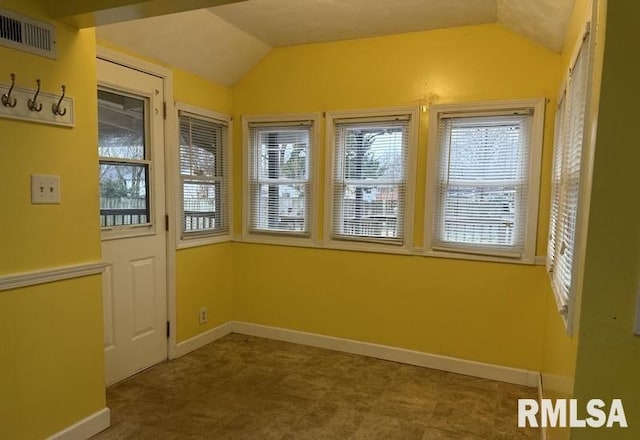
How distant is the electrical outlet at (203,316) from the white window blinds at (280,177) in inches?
32.4

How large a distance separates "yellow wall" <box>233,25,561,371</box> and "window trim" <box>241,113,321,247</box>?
0.21 feet

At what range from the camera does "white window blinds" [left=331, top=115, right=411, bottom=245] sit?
3.19 meters

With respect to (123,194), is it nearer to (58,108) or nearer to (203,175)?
(203,175)

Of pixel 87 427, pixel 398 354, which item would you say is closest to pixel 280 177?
pixel 398 354

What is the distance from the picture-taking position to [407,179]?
3.14 metres

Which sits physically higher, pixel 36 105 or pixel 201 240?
pixel 36 105

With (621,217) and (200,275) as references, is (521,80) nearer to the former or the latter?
(621,217)

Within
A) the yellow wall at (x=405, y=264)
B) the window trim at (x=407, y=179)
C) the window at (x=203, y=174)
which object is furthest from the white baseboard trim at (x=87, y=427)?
the window trim at (x=407, y=179)

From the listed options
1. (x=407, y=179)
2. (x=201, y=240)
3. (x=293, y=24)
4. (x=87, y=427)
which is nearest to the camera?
(x=87, y=427)

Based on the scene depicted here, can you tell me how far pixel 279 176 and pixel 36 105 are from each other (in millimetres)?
2010

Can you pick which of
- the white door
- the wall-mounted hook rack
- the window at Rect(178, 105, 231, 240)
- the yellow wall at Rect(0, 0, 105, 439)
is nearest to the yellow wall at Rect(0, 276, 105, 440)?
the yellow wall at Rect(0, 0, 105, 439)

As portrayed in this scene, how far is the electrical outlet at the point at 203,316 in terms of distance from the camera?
3.50 m

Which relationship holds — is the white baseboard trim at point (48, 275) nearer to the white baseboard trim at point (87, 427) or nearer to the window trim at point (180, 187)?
the white baseboard trim at point (87, 427)

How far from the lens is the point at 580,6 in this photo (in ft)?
5.65
